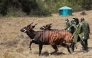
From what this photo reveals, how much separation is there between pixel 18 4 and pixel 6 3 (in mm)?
→ 1509

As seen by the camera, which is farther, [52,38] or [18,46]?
[18,46]

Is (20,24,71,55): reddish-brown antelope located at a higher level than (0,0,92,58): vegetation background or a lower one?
higher

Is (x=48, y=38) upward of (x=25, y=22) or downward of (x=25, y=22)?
upward

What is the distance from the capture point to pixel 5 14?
34062 mm

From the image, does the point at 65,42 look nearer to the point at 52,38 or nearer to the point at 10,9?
the point at 52,38

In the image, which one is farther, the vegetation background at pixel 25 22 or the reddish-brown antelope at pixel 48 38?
the vegetation background at pixel 25 22

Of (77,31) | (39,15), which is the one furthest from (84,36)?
(39,15)

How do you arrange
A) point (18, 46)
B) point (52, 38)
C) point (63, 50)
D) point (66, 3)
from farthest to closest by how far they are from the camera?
point (66, 3)
point (18, 46)
point (63, 50)
point (52, 38)

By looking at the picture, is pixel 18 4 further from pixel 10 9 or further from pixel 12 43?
pixel 12 43

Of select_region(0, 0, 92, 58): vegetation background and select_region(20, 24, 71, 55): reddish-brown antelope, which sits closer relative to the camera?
select_region(20, 24, 71, 55): reddish-brown antelope

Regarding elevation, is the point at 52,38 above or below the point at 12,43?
above

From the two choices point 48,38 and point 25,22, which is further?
point 25,22

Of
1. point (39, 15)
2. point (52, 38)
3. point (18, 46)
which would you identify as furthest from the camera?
point (39, 15)

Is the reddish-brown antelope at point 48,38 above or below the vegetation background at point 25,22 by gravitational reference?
above
